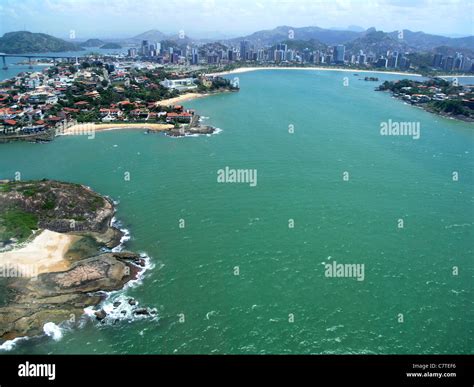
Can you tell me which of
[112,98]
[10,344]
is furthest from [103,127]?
[10,344]

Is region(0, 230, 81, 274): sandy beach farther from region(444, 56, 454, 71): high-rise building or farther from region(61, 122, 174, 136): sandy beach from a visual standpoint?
region(444, 56, 454, 71): high-rise building

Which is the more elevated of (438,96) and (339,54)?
(339,54)

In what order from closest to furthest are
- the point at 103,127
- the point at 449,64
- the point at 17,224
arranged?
the point at 17,224, the point at 103,127, the point at 449,64

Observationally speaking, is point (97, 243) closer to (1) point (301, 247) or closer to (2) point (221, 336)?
(2) point (221, 336)

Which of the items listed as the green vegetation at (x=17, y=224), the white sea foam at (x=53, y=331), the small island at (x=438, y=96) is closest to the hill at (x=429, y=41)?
the small island at (x=438, y=96)

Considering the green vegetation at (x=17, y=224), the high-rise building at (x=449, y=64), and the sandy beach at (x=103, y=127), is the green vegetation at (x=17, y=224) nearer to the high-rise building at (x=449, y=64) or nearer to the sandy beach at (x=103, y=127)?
the sandy beach at (x=103, y=127)

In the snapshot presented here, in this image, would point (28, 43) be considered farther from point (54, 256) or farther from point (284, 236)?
point (284, 236)
